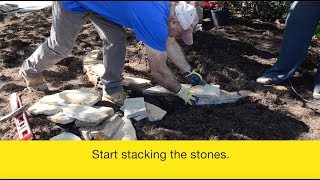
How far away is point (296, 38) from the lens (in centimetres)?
433

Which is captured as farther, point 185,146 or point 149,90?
Answer: point 149,90

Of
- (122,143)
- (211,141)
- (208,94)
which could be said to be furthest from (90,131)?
(208,94)

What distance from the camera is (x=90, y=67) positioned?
465cm

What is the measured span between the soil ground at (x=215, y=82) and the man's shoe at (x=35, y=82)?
82mm

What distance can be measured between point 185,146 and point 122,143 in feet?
1.61

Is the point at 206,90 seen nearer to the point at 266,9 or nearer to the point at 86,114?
the point at 86,114

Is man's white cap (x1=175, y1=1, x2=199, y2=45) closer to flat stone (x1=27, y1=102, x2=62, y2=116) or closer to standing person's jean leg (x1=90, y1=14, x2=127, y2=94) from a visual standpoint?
standing person's jean leg (x1=90, y1=14, x2=127, y2=94)

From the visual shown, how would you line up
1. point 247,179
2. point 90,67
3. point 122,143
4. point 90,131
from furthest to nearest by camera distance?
point 90,67 → point 90,131 → point 122,143 → point 247,179

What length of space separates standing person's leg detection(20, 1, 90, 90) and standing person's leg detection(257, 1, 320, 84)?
2.13 meters

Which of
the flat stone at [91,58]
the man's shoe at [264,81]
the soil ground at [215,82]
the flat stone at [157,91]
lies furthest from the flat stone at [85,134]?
the man's shoe at [264,81]

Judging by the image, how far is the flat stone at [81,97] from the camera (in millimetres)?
3850

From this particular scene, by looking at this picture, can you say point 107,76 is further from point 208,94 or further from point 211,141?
point 211,141

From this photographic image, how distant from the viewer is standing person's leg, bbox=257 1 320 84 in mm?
4191

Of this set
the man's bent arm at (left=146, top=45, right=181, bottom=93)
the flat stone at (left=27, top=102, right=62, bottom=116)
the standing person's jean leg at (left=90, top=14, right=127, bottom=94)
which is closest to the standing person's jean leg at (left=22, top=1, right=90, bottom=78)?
the standing person's jean leg at (left=90, top=14, right=127, bottom=94)
